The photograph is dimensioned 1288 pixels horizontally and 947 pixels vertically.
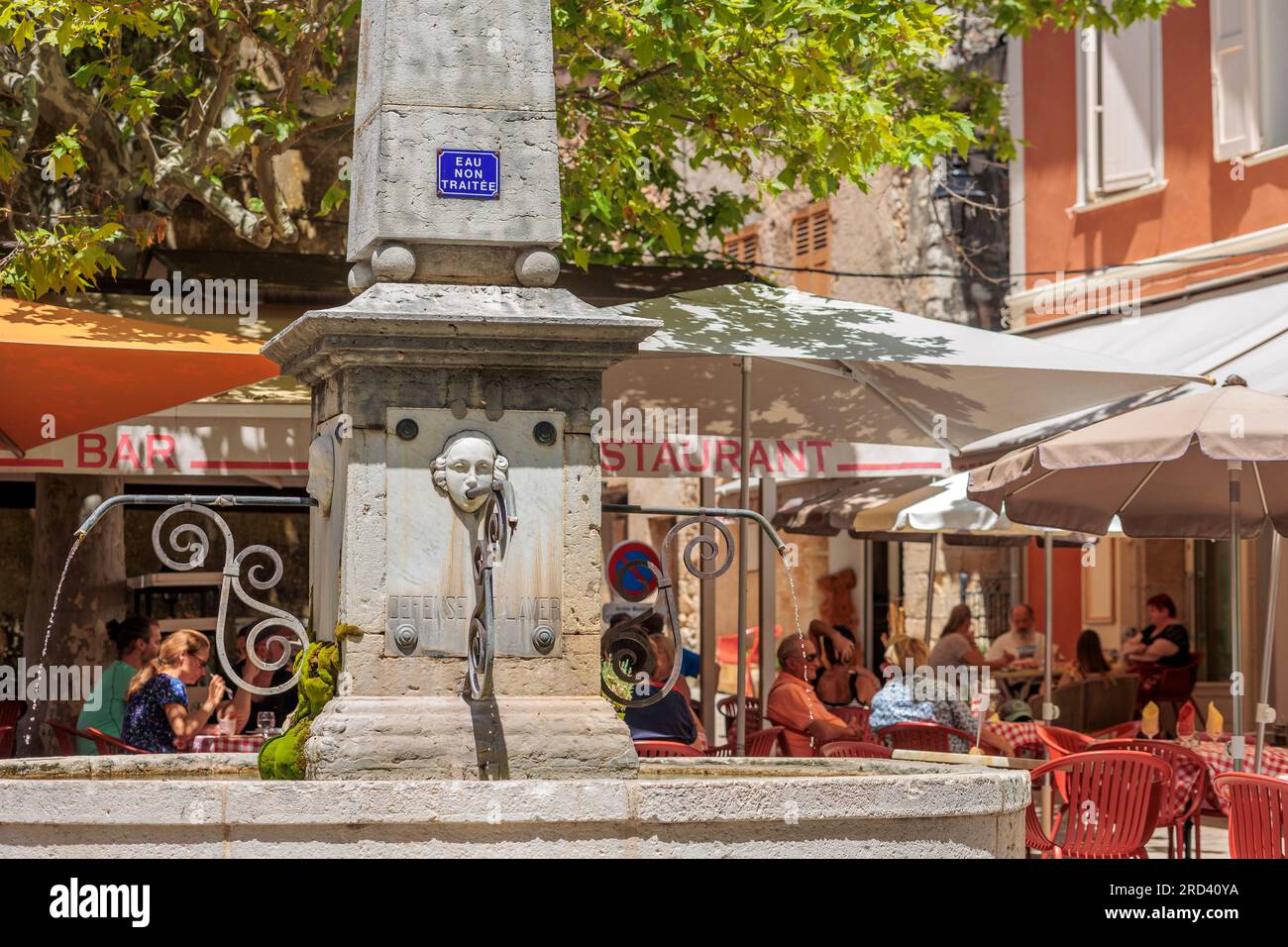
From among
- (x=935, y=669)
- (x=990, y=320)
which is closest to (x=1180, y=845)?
(x=935, y=669)

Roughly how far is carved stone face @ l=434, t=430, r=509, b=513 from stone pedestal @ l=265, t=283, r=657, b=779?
3 centimetres

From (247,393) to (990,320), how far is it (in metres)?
12.0

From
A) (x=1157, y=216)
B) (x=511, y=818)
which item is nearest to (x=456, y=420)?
(x=511, y=818)

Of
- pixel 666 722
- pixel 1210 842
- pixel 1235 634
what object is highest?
pixel 1235 634

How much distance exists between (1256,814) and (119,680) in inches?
220

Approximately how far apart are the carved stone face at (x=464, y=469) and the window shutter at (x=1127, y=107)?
40.9 feet

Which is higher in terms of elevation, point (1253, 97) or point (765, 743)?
point (1253, 97)

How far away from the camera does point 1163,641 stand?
49.6 feet

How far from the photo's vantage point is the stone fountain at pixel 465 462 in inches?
225

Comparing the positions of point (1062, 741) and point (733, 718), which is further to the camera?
point (733, 718)

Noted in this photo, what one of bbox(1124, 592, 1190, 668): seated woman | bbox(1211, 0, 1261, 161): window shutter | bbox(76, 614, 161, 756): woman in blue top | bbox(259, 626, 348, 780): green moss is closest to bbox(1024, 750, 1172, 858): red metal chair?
bbox(259, 626, 348, 780): green moss

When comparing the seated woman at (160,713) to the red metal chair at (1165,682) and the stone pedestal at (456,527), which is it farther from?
the red metal chair at (1165,682)

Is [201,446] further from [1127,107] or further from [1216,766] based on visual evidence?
[1127,107]

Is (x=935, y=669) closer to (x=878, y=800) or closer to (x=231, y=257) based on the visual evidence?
(x=231, y=257)
